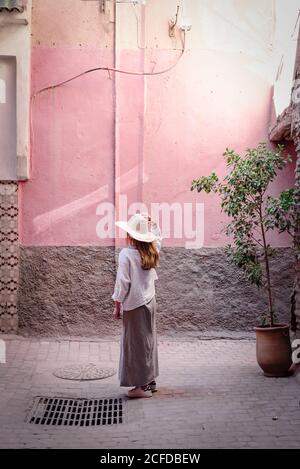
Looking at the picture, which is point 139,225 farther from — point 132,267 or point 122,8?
point 122,8

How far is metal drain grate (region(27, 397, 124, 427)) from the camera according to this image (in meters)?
5.27

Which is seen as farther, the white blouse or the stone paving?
the white blouse

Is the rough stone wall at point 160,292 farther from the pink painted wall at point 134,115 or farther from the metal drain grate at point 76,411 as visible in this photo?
the metal drain grate at point 76,411

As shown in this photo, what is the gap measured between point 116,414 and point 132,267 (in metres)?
1.44

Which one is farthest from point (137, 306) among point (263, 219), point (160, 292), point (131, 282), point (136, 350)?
point (160, 292)

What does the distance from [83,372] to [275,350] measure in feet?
7.44

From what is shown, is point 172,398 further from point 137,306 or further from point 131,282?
point 131,282

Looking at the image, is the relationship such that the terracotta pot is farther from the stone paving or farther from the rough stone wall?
the rough stone wall

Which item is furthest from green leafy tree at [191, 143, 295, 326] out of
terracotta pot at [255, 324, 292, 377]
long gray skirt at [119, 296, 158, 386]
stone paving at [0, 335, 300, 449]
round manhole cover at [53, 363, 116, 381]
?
round manhole cover at [53, 363, 116, 381]

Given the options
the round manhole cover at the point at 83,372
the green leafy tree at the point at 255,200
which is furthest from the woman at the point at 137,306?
the green leafy tree at the point at 255,200

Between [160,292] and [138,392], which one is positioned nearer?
[138,392]

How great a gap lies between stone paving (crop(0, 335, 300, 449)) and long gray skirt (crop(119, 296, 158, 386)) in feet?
0.81

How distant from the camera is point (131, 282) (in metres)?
5.93

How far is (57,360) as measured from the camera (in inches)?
298
